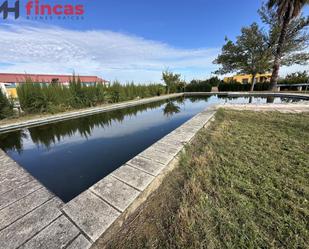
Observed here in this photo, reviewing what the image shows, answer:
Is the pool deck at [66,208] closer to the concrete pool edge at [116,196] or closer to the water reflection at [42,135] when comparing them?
the concrete pool edge at [116,196]

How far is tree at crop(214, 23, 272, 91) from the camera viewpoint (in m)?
14.4

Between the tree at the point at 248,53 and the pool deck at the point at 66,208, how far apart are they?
18.3 m

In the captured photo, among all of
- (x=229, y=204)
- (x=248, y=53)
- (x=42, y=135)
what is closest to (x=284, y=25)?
(x=248, y=53)

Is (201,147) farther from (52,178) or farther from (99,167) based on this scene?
(52,178)

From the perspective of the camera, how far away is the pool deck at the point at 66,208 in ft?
3.58

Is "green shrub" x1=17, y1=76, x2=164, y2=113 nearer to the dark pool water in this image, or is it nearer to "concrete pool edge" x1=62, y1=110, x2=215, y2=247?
the dark pool water

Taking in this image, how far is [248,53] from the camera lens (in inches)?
615

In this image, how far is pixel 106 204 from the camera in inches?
55.6

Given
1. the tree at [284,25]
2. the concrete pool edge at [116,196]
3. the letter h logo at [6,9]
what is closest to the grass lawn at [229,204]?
the concrete pool edge at [116,196]

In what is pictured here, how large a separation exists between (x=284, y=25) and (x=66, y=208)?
18.5 m

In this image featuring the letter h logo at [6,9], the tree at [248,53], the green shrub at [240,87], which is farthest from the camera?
the green shrub at [240,87]

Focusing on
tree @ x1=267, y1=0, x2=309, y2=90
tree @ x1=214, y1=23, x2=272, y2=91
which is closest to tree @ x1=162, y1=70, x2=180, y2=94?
tree @ x1=214, y1=23, x2=272, y2=91

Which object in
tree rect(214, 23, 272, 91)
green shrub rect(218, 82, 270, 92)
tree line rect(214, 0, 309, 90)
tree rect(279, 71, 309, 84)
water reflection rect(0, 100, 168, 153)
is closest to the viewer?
water reflection rect(0, 100, 168, 153)

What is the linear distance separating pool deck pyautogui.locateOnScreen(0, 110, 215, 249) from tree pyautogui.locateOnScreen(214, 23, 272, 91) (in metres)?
18.3
